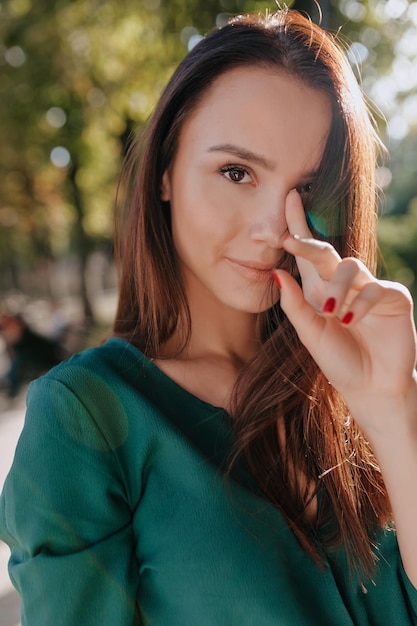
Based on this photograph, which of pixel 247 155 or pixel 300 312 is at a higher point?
pixel 247 155

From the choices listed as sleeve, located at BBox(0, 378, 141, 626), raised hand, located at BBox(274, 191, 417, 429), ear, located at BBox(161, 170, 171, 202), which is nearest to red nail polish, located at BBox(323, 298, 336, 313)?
raised hand, located at BBox(274, 191, 417, 429)

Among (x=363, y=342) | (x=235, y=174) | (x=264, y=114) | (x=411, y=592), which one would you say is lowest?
(x=411, y=592)

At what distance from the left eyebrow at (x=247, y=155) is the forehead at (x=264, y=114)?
→ 0.01 m

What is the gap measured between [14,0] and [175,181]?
8.47 meters

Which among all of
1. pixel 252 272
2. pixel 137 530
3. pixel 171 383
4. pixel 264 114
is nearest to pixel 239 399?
pixel 171 383

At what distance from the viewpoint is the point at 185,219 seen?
1696 millimetres

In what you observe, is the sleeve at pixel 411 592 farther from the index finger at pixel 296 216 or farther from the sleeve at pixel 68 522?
the index finger at pixel 296 216

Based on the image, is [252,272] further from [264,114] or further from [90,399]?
[90,399]

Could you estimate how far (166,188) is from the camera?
1.81 m

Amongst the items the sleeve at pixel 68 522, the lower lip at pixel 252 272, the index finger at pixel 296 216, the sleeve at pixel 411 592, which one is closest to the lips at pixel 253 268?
the lower lip at pixel 252 272

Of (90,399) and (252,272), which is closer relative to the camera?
(90,399)

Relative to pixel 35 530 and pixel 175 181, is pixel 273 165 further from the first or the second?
pixel 35 530

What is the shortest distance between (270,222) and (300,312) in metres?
0.26

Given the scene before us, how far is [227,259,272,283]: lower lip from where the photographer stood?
5.41ft
